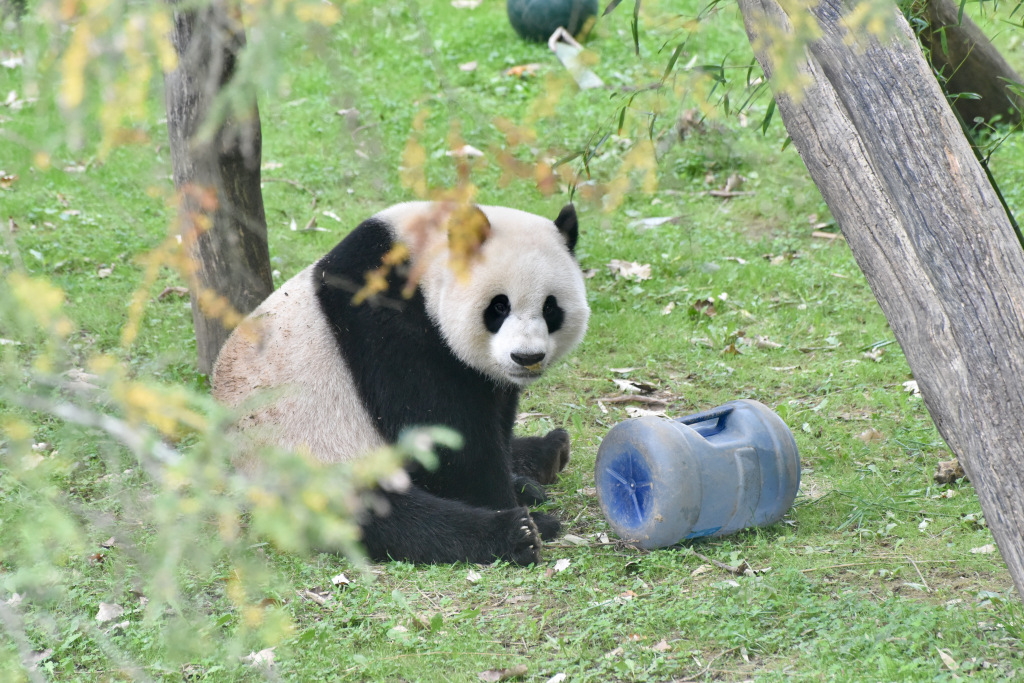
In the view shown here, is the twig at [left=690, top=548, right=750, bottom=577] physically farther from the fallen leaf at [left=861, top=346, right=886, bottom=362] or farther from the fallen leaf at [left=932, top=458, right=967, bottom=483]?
the fallen leaf at [left=861, top=346, right=886, bottom=362]

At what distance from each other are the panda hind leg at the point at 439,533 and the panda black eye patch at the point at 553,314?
2.35ft

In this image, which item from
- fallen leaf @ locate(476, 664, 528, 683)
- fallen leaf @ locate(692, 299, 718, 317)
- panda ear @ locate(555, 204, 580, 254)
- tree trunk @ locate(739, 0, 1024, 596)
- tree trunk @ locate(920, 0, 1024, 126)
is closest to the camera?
tree trunk @ locate(739, 0, 1024, 596)

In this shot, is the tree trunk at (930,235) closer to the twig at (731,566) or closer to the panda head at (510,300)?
the twig at (731,566)

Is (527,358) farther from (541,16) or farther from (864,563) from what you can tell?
(541,16)

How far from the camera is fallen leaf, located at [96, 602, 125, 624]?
3203mm

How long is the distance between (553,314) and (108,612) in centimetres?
189

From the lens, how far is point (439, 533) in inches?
143

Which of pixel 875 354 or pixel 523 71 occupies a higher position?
pixel 523 71

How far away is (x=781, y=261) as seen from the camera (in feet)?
22.6

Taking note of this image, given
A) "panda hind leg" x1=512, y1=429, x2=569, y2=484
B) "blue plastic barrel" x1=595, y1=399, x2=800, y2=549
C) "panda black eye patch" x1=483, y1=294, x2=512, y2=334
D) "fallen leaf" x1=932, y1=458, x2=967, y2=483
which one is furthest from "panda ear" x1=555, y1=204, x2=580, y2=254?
"fallen leaf" x1=932, y1=458, x2=967, y2=483

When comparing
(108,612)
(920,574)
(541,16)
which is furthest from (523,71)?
(108,612)

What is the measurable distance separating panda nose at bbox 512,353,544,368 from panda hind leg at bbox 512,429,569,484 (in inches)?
31.4

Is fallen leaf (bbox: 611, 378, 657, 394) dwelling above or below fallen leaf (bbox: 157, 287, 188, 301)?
below

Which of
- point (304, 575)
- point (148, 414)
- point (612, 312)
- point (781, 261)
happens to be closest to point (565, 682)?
point (304, 575)
